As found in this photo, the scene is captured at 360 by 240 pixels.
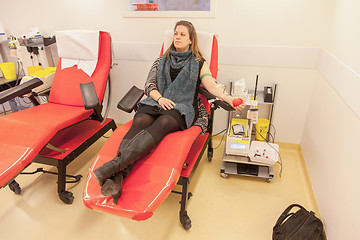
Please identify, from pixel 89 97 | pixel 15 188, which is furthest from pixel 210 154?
pixel 15 188

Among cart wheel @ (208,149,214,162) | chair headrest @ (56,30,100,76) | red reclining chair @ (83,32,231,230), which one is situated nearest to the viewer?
red reclining chair @ (83,32,231,230)

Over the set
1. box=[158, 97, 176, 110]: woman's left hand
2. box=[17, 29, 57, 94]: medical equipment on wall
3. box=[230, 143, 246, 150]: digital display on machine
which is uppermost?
box=[17, 29, 57, 94]: medical equipment on wall

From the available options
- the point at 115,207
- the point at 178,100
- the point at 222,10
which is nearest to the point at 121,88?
the point at 178,100

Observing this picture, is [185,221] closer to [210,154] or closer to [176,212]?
[176,212]

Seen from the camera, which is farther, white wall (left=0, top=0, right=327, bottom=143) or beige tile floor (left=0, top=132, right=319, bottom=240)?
white wall (left=0, top=0, right=327, bottom=143)

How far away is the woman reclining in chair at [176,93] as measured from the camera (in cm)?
164

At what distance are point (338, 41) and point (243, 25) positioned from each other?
75 centimetres

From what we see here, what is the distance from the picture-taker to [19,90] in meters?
2.02

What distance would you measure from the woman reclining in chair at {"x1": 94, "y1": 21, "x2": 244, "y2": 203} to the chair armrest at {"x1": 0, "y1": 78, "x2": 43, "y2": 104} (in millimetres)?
1000

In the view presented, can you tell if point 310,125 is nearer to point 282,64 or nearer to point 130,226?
point 282,64

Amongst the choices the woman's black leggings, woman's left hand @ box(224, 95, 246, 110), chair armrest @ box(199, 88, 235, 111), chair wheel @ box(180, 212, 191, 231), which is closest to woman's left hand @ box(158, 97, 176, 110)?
the woman's black leggings

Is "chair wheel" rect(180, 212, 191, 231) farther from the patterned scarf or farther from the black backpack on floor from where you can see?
the patterned scarf

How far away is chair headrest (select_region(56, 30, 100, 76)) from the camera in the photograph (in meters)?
2.20

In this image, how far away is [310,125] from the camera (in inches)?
85.8
